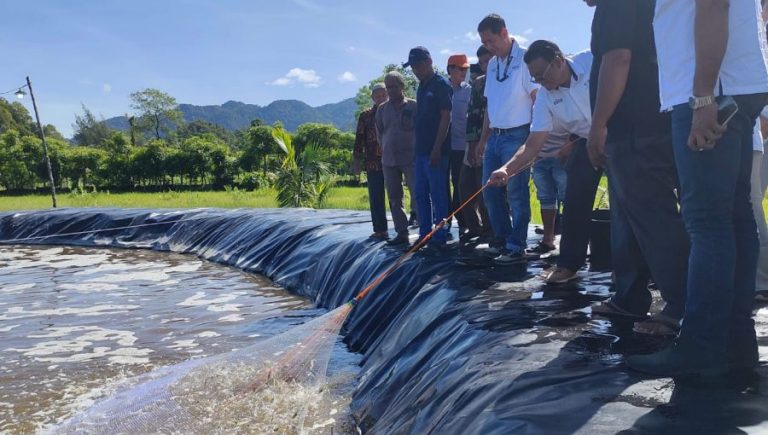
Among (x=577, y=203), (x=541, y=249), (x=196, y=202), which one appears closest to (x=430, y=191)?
(x=541, y=249)

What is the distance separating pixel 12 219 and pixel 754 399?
15865 millimetres

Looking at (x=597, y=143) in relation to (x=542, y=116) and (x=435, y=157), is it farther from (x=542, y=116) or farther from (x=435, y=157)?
(x=435, y=157)

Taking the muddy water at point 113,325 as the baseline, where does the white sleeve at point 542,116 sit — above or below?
above

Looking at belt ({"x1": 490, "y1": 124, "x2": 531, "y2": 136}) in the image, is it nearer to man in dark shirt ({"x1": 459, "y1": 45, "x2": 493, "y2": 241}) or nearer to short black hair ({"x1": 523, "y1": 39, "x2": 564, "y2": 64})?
man in dark shirt ({"x1": 459, "y1": 45, "x2": 493, "y2": 241})

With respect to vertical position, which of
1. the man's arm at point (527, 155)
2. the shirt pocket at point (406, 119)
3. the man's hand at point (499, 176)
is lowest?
the man's hand at point (499, 176)

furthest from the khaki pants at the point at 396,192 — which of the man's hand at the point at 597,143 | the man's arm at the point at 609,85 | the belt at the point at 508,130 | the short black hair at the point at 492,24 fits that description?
the man's arm at the point at 609,85

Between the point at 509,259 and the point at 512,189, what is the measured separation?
1.77ft

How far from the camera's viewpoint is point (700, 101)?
189cm

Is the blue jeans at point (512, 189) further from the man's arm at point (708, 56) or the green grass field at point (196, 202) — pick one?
the green grass field at point (196, 202)

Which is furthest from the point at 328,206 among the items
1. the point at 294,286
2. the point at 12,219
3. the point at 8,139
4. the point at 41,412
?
the point at 8,139

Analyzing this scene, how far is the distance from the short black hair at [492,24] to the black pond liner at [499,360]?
1.73 meters

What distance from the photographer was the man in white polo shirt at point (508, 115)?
437 cm

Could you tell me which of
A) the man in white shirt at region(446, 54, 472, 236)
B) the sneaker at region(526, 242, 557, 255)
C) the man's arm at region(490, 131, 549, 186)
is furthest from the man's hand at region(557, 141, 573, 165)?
the man in white shirt at region(446, 54, 472, 236)

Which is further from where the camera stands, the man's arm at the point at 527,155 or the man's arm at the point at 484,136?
the man's arm at the point at 484,136
